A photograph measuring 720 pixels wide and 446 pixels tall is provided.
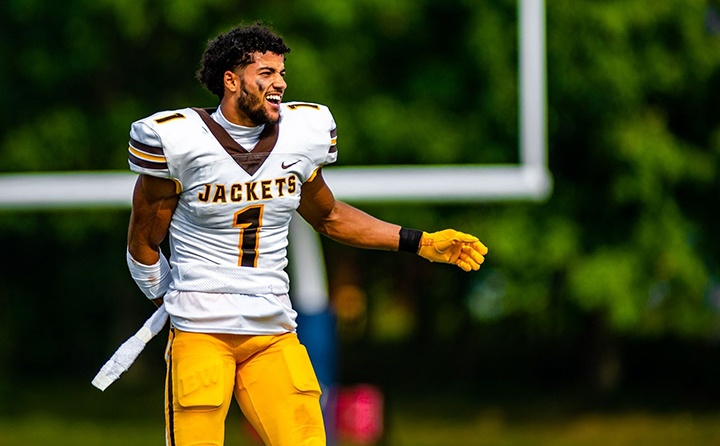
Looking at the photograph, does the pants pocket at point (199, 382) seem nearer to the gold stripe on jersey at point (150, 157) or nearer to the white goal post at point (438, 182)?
the gold stripe on jersey at point (150, 157)

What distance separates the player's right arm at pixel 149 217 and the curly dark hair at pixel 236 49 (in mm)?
387

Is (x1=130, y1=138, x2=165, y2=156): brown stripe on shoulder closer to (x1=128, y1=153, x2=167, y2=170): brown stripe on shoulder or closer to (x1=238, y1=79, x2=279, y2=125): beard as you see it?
(x1=128, y1=153, x2=167, y2=170): brown stripe on shoulder

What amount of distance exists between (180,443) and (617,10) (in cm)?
655

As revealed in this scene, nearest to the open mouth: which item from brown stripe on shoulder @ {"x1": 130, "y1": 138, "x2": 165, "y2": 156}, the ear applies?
the ear

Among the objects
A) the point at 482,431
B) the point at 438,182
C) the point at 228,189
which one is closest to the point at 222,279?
the point at 228,189

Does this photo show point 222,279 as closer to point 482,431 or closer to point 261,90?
point 261,90

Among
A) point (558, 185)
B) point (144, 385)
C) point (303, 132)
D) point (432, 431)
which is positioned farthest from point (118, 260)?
point (303, 132)

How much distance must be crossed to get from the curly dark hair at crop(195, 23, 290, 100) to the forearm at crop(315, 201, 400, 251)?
54 centimetres

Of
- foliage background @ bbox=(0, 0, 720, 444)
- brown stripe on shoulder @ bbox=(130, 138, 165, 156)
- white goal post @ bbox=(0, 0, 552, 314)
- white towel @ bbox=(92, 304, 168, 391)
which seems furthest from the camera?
foliage background @ bbox=(0, 0, 720, 444)

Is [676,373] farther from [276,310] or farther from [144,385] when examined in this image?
[276,310]

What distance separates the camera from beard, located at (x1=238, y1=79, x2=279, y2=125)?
3611 millimetres

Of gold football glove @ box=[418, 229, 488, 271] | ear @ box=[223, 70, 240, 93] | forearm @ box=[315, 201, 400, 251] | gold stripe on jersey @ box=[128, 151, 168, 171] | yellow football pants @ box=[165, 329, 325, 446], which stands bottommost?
yellow football pants @ box=[165, 329, 325, 446]

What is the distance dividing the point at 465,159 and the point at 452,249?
15.7 ft

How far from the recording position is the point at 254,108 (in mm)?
3611
